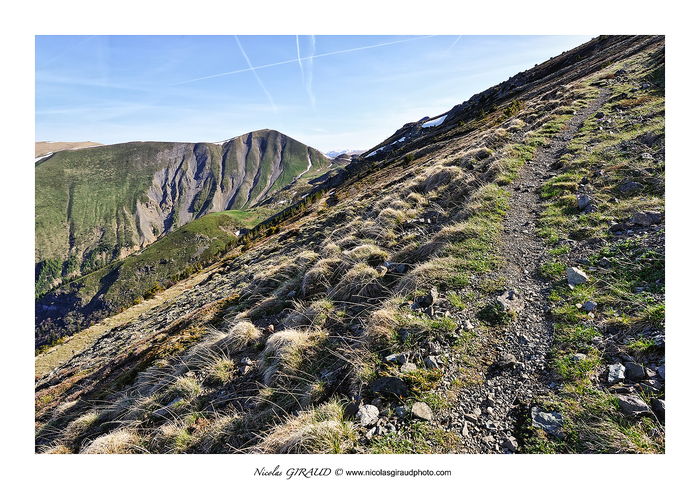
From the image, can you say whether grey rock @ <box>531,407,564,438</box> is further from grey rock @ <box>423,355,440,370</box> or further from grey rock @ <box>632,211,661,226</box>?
grey rock @ <box>632,211,661,226</box>

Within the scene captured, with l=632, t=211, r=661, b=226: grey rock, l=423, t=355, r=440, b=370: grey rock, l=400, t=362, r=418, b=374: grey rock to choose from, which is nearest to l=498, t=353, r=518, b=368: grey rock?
l=423, t=355, r=440, b=370: grey rock

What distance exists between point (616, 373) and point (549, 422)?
42.4 inches

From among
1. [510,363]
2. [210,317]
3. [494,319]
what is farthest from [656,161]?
[210,317]

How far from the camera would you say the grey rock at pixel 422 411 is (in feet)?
10.7

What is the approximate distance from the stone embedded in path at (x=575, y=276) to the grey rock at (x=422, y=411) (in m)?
3.62

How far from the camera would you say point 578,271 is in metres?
4.88

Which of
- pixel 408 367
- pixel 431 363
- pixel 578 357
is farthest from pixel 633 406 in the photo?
pixel 408 367

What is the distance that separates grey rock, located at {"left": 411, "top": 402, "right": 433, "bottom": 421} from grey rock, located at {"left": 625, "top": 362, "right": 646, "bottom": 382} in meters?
2.39

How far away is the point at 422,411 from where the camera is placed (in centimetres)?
334

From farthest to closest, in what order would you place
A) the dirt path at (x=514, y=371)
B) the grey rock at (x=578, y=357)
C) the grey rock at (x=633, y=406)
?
the grey rock at (x=578, y=357)
the dirt path at (x=514, y=371)
the grey rock at (x=633, y=406)

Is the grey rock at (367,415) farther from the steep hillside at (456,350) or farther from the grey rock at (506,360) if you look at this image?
the grey rock at (506,360)

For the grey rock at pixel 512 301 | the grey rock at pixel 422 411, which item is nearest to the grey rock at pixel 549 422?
the grey rock at pixel 422 411

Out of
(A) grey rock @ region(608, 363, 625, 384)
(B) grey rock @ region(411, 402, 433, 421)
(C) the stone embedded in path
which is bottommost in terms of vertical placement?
(B) grey rock @ region(411, 402, 433, 421)

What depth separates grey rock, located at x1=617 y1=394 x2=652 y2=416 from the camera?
2840mm
